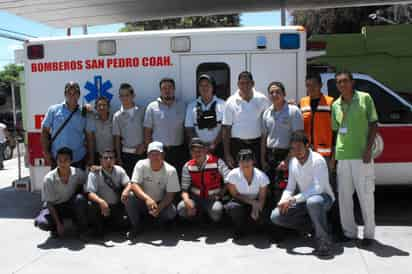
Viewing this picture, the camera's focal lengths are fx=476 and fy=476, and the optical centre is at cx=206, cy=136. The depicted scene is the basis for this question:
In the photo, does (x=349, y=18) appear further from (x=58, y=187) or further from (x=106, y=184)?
(x=58, y=187)

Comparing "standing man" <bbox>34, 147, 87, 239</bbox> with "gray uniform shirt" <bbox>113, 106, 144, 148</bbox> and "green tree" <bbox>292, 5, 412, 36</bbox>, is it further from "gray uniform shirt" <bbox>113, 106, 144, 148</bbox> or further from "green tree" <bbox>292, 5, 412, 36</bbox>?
"green tree" <bbox>292, 5, 412, 36</bbox>

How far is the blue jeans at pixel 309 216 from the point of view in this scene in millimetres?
5105

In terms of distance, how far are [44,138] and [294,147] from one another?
10.5 ft

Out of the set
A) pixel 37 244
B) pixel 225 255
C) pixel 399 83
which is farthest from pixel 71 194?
pixel 399 83

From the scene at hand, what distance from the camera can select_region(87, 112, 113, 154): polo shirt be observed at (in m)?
6.18

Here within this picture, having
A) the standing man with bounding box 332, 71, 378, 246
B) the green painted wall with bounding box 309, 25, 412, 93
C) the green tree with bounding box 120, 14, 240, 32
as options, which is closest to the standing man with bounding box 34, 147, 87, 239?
the standing man with bounding box 332, 71, 378, 246

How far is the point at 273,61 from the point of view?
19.8 feet


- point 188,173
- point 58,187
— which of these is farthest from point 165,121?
point 58,187

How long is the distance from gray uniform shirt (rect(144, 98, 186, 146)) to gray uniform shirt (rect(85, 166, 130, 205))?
64 centimetres

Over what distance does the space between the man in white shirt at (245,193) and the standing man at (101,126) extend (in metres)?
1.73

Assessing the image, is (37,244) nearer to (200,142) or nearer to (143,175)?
(143,175)

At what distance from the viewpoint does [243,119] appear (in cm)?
573

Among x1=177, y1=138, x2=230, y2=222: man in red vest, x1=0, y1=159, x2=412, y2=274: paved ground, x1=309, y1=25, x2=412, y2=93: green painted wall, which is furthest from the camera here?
x1=309, y1=25, x2=412, y2=93: green painted wall

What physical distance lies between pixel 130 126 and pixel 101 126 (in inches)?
16.5
